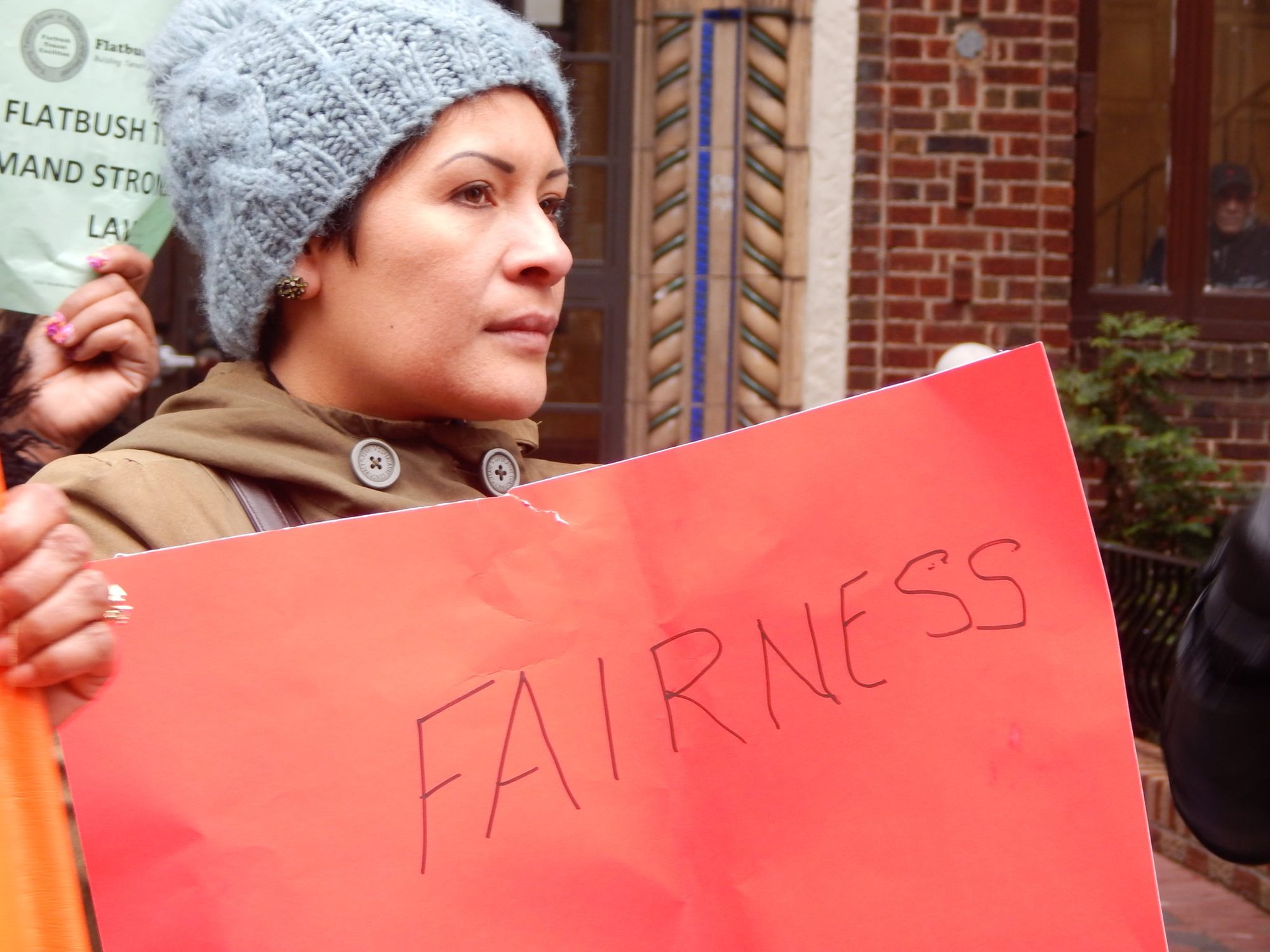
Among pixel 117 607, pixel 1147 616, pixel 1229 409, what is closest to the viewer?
pixel 117 607

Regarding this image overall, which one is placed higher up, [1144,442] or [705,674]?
[1144,442]

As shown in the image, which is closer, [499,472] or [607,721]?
[607,721]

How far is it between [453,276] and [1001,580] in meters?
0.53

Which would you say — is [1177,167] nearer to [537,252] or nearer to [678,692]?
[537,252]

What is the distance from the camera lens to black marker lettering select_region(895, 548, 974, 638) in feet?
3.71

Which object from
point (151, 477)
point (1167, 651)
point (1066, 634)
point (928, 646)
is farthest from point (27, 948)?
point (1167, 651)

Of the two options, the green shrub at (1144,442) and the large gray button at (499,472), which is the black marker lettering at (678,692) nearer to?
the large gray button at (499,472)

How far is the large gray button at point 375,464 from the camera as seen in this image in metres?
1.26

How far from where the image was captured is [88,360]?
1.66 m

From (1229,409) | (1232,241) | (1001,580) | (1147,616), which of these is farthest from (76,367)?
(1232,241)

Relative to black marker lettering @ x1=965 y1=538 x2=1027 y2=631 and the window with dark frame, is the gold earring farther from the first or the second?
the window with dark frame

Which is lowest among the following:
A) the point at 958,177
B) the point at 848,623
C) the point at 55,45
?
the point at 848,623

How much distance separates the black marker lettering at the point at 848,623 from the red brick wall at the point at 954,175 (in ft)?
13.9

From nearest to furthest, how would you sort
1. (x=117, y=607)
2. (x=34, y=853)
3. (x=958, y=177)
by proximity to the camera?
(x=34, y=853) < (x=117, y=607) < (x=958, y=177)
